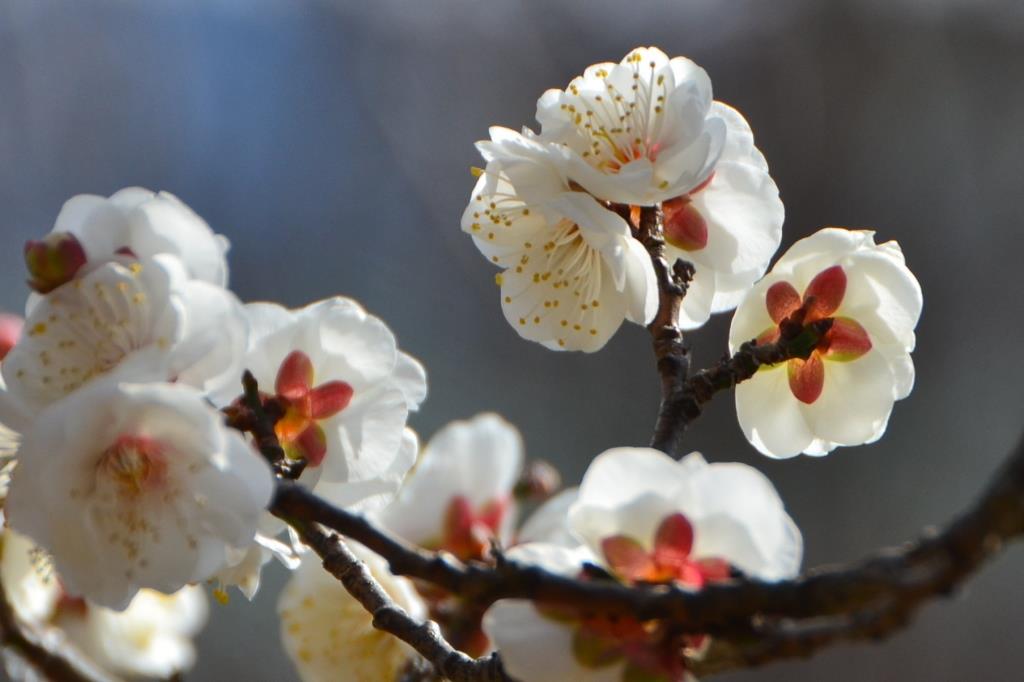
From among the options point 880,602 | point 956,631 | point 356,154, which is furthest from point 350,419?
point 356,154

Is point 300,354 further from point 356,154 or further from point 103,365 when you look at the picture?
point 356,154

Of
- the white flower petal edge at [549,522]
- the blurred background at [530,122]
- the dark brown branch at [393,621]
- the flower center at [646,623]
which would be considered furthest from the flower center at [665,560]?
the blurred background at [530,122]

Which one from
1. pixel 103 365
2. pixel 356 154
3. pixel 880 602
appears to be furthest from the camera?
pixel 356 154

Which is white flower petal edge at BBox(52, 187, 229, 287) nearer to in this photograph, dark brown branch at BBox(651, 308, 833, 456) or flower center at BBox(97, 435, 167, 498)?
flower center at BBox(97, 435, 167, 498)

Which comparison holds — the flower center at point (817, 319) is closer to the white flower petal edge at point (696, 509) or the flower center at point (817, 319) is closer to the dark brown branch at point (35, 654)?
the white flower petal edge at point (696, 509)

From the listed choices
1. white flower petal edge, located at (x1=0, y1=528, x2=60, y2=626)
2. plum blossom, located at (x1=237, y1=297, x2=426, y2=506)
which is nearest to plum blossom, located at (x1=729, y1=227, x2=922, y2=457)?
plum blossom, located at (x1=237, y1=297, x2=426, y2=506)

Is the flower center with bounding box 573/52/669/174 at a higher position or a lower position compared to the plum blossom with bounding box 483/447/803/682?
higher
